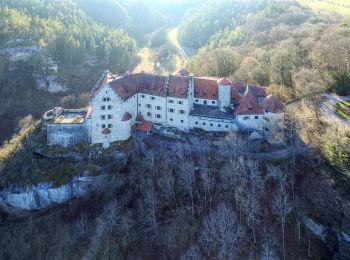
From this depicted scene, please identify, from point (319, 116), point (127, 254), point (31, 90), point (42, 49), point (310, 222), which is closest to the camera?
point (310, 222)

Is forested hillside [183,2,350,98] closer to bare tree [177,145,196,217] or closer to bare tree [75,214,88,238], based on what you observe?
bare tree [177,145,196,217]

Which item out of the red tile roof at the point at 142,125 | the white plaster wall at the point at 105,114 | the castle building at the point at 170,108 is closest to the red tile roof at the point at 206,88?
the castle building at the point at 170,108

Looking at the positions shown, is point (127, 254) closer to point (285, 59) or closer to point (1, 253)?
point (1, 253)

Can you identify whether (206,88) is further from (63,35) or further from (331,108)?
(63,35)

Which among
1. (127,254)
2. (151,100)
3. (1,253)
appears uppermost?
(151,100)

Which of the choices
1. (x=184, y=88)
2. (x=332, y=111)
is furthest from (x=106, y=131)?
(x=332, y=111)

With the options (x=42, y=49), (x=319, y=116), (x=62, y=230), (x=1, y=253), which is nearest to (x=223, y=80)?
(x=319, y=116)
